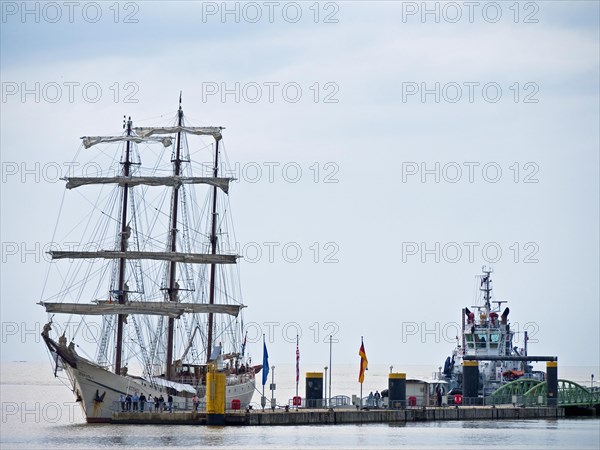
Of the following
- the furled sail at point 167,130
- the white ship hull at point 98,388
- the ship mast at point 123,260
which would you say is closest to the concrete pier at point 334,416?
the white ship hull at point 98,388

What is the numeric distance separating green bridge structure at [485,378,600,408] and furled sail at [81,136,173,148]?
29.9m

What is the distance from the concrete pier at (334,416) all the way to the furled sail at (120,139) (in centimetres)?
2194

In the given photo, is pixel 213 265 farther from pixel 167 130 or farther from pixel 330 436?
pixel 330 436

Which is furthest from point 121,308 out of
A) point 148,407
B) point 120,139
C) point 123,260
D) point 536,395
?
point 536,395

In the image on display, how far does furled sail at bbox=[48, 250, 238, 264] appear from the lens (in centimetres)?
10356

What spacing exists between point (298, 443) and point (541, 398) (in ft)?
93.1

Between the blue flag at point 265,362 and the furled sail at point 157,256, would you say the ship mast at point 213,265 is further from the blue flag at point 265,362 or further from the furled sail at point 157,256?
the blue flag at point 265,362

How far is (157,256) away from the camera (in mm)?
105375

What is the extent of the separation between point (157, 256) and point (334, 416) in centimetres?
2224

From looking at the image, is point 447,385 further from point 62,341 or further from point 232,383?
point 62,341

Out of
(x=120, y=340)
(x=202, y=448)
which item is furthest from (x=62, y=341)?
(x=202, y=448)

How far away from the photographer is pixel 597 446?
261 ft

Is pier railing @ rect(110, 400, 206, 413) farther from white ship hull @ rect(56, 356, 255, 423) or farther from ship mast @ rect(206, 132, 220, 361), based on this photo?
ship mast @ rect(206, 132, 220, 361)

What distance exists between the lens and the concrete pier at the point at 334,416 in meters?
86.6
